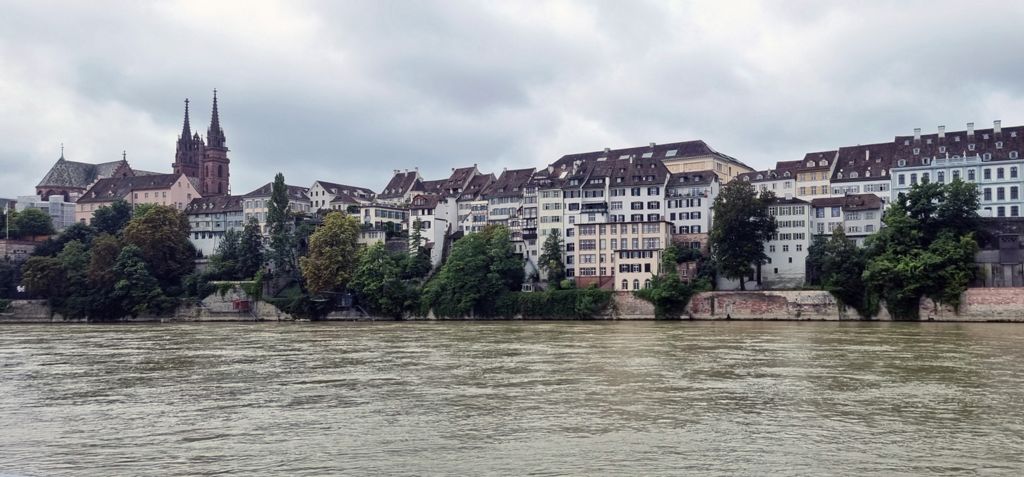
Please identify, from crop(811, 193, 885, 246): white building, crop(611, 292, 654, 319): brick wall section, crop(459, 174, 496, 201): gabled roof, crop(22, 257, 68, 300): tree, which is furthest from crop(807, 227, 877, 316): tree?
crop(22, 257, 68, 300): tree

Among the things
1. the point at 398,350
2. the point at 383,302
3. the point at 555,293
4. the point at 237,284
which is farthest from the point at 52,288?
the point at 398,350

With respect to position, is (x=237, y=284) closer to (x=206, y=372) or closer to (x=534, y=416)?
(x=206, y=372)

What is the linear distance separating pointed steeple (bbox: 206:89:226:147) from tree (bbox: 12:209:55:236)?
120ft

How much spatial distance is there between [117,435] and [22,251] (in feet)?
353

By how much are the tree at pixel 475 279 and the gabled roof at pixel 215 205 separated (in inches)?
1623

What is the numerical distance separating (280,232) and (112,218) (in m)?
30.3

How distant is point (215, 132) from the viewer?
157 meters

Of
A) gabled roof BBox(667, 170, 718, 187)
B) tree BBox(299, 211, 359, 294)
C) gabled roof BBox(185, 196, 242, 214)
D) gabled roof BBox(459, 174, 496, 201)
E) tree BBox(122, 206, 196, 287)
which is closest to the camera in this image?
gabled roof BBox(667, 170, 718, 187)

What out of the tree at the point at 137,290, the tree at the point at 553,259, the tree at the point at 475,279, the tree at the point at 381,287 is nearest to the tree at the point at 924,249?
the tree at the point at 553,259

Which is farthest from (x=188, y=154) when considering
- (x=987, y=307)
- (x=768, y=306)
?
(x=987, y=307)

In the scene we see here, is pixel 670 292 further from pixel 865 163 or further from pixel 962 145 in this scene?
pixel 962 145

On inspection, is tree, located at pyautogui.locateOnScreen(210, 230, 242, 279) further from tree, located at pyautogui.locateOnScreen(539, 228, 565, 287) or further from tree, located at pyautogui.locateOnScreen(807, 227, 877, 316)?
tree, located at pyautogui.locateOnScreen(807, 227, 877, 316)

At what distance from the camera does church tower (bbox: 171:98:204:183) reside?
160 meters

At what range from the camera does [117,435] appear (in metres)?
21.5
